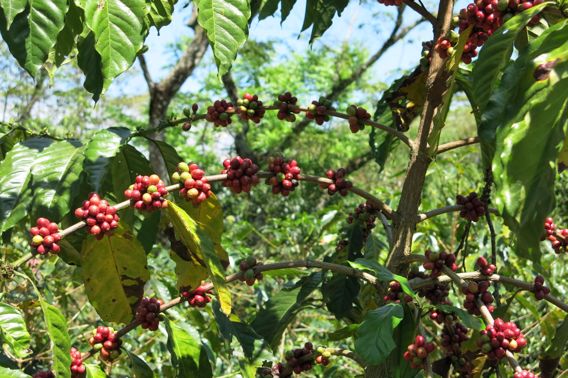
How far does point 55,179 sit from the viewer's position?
1206mm

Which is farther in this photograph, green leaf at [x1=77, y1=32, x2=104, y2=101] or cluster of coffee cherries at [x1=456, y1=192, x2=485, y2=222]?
cluster of coffee cherries at [x1=456, y1=192, x2=485, y2=222]

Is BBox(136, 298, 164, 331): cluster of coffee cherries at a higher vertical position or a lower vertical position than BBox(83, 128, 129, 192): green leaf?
lower

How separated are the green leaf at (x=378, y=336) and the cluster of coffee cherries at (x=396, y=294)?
70 mm

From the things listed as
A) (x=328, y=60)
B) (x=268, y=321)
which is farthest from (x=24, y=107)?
(x=268, y=321)

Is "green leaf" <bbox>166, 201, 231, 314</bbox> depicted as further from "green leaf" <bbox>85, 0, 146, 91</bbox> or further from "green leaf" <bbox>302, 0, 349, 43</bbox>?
"green leaf" <bbox>302, 0, 349, 43</bbox>

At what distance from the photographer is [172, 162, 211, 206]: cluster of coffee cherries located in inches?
45.3

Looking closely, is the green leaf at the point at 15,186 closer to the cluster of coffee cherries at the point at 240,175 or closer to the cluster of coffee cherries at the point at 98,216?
the cluster of coffee cherries at the point at 98,216

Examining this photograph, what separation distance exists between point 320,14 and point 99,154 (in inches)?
22.0

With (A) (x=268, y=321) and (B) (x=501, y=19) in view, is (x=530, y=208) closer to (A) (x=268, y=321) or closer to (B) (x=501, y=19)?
(B) (x=501, y=19)

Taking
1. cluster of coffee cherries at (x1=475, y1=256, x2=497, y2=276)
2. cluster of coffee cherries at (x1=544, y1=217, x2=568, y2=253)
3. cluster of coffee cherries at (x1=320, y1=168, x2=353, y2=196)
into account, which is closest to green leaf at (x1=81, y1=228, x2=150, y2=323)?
cluster of coffee cherries at (x1=320, y1=168, x2=353, y2=196)

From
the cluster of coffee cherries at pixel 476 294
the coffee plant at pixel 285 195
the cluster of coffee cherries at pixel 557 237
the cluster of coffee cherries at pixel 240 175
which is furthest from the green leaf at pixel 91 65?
the cluster of coffee cherries at pixel 557 237

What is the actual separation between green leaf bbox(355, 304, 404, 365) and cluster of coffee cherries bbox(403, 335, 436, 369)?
0.04 metres

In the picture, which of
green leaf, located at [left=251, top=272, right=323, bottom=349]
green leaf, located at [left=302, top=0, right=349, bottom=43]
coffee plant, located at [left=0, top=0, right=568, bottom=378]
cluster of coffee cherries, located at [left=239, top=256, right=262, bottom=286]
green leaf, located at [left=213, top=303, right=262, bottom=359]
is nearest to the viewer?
coffee plant, located at [left=0, top=0, right=568, bottom=378]

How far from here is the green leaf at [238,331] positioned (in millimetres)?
1310
